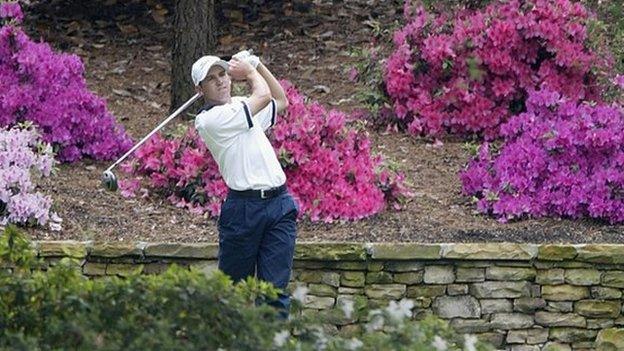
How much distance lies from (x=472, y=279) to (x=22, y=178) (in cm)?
222

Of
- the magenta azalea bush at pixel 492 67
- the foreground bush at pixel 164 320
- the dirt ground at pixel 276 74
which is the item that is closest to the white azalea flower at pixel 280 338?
the foreground bush at pixel 164 320

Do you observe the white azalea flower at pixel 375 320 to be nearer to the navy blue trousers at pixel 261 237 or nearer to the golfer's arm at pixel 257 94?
the navy blue trousers at pixel 261 237

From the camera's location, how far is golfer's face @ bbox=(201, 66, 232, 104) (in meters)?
5.62

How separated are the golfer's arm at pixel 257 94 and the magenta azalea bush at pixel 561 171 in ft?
6.47

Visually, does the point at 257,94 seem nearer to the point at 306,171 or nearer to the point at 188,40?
the point at 306,171

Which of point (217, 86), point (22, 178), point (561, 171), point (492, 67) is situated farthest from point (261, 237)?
point (492, 67)

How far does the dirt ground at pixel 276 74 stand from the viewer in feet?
22.7

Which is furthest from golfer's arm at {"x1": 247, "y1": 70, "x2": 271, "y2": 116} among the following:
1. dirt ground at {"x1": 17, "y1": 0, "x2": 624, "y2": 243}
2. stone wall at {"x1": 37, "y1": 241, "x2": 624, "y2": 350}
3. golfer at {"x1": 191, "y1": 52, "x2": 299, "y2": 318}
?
dirt ground at {"x1": 17, "y1": 0, "x2": 624, "y2": 243}

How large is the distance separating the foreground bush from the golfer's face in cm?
170

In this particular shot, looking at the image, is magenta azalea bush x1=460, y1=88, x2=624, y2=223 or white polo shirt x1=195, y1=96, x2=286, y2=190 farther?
magenta azalea bush x1=460, y1=88, x2=624, y2=223

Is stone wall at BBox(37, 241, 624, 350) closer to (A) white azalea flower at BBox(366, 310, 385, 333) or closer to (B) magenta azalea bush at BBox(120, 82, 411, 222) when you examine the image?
(B) magenta azalea bush at BBox(120, 82, 411, 222)

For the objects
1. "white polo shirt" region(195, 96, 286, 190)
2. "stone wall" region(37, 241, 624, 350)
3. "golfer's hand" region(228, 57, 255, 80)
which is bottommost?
"stone wall" region(37, 241, 624, 350)

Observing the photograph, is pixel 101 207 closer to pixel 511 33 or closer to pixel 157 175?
pixel 157 175

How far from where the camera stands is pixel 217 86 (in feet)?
18.5
